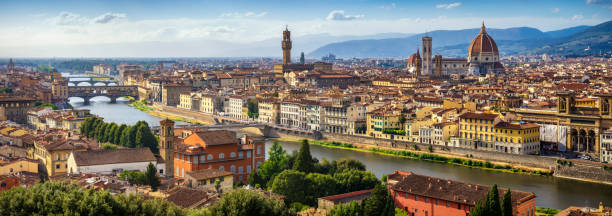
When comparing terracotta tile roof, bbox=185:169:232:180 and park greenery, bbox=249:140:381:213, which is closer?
terracotta tile roof, bbox=185:169:232:180

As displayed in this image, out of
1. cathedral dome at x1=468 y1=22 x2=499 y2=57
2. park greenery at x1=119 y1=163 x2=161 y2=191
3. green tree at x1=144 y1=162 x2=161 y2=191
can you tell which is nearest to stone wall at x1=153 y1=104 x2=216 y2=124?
park greenery at x1=119 y1=163 x2=161 y2=191

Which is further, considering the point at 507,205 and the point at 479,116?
the point at 479,116

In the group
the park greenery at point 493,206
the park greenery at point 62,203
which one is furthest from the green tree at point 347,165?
the park greenery at point 62,203

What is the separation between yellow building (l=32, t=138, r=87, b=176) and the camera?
18.5 m

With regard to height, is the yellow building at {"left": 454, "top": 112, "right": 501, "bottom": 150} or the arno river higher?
the yellow building at {"left": 454, "top": 112, "right": 501, "bottom": 150}

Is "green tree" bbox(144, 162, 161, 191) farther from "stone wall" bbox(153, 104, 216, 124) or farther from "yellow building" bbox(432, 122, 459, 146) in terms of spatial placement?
"stone wall" bbox(153, 104, 216, 124)

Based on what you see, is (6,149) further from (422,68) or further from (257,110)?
(422,68)

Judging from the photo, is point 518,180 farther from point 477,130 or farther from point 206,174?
point 206,174

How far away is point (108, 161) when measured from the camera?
17578 millimetres

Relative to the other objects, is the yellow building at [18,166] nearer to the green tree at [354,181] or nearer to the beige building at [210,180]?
the beige building at [210,180]

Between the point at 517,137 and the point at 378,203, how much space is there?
12264 millimetres

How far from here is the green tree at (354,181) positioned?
1648cm

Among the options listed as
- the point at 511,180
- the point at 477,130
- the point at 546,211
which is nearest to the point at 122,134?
the point at 477,130

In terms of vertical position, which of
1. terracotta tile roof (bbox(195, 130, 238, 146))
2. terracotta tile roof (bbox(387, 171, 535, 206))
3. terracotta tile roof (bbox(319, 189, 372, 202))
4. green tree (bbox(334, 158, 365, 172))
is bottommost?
terracotta tile roof (bbox(319, 189, 372, 202))
